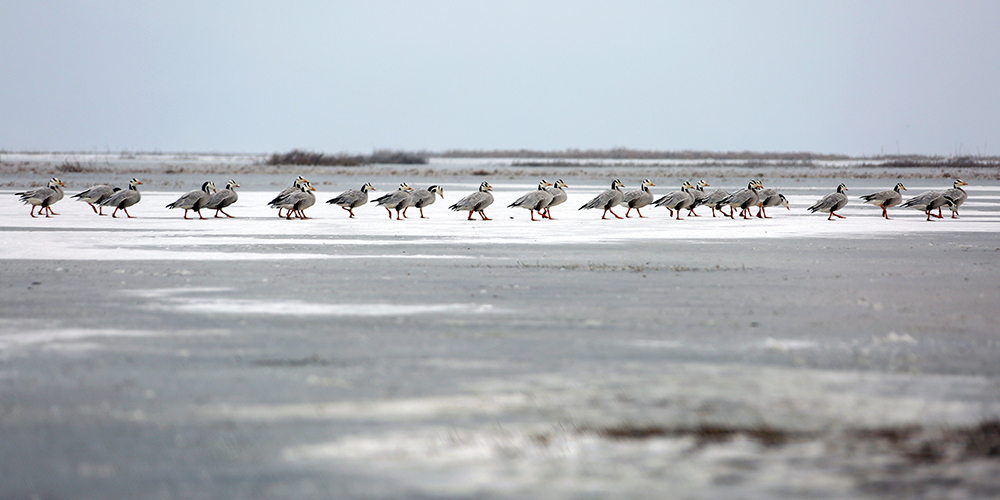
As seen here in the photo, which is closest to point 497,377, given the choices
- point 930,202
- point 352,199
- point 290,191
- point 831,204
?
point 290,191

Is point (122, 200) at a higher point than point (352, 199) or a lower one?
lower

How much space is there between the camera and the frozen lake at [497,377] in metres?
4.40

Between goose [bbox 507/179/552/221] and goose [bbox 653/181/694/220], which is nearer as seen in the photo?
goose [bbox 507/179/552/221]

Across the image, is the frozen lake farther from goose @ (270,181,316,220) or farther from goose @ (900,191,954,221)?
goose @ (900,191,954,221)

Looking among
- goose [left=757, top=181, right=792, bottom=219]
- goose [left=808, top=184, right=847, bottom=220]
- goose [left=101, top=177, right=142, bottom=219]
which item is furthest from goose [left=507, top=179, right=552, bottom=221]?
goose [left=101, top=177, right=142, bottom=219]

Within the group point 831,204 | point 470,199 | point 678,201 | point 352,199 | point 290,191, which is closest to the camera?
point 470,199

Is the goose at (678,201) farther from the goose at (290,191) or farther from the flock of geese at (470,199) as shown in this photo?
the goose at (290,191)

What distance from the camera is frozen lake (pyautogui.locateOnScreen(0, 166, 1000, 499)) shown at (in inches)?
173

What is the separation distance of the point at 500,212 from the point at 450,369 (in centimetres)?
1915

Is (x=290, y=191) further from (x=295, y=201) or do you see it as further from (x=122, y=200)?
(x=122, y=200)

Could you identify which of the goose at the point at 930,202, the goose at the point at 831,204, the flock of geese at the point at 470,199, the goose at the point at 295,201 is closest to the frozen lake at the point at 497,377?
the goose at the point at 295,201

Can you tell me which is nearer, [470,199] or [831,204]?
[470,199]

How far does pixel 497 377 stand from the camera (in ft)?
20.5

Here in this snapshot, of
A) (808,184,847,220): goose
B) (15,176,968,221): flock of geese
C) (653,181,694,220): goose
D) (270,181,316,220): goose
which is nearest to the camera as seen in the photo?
(270,181,316,220): goose
